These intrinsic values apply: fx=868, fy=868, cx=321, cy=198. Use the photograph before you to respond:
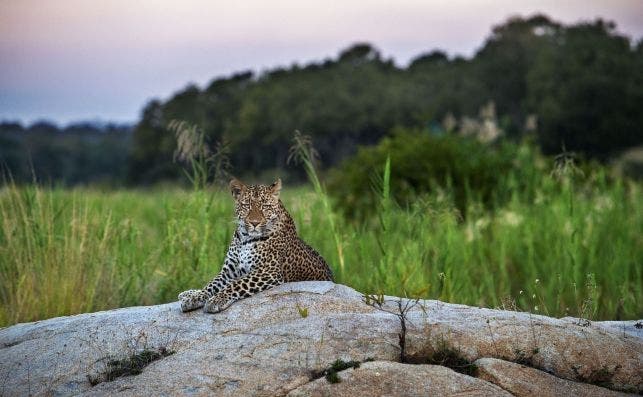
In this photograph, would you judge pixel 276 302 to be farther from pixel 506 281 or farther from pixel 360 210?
pixel 360 210

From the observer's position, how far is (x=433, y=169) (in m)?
17.1

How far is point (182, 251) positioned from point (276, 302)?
123 inches

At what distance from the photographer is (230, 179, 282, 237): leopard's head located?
23.6 ft

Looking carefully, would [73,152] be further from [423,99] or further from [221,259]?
[221,259]

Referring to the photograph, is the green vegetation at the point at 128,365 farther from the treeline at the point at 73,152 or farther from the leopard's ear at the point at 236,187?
the treeline at the point at 73,152

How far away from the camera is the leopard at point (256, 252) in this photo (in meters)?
7.04

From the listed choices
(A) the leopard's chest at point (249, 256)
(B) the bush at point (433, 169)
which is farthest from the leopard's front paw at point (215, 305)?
(B) the bush at point (433, 169)

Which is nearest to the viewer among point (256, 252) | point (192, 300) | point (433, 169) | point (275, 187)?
point (192, 300)

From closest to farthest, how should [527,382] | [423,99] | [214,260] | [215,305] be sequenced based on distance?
1. [527,382]
2. [215,305]
3. [214,260]
4. [423,99]

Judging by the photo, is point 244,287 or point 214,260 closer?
point 244,287

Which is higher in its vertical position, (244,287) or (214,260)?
(244,287)

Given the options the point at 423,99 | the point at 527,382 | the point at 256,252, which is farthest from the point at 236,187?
the point at 423,99

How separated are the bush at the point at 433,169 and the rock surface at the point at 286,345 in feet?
30.9

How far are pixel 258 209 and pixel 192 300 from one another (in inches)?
36.5
